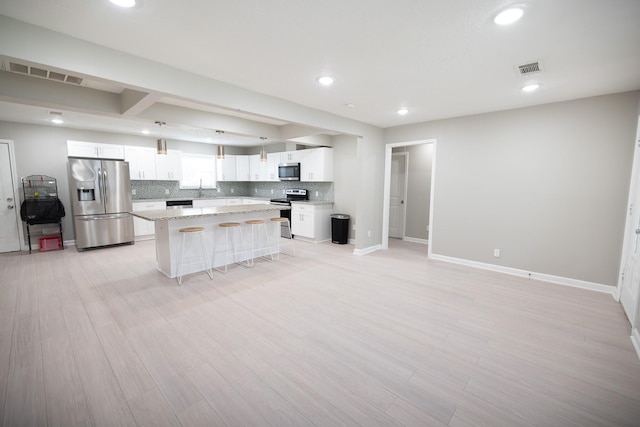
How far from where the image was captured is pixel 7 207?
5.20 metres

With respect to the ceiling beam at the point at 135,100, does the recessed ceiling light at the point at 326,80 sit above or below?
above

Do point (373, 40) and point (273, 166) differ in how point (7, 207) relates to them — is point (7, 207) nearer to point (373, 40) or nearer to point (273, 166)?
point (273, 166)

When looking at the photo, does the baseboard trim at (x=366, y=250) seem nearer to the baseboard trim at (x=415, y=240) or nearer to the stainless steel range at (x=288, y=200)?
the baseboard trim at (x=415, y=240)

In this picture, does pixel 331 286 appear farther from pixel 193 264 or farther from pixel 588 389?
pixel 588 389

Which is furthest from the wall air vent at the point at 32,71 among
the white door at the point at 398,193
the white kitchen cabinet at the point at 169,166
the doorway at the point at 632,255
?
the white door at the point at 398,193

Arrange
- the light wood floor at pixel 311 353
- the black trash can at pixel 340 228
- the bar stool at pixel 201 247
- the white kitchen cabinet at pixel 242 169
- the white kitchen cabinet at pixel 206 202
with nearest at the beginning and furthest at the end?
the light wood floor at pixel 311 353 < the bar stool at pixel 201 247 < the black trash can at pixel 340 228 < the white kitchen cabinet at pixel 206 202 < the white kitchen cabinet at pixel 242 169

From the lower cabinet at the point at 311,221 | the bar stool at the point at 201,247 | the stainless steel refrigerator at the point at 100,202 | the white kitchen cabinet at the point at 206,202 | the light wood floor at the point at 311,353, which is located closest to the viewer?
the light wood floor at the point at 311,353

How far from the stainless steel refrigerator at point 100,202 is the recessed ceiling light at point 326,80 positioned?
5.09 meters

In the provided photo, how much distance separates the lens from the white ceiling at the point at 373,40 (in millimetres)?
1766

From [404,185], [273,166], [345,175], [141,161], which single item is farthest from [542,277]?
[141,161]

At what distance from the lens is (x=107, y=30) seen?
6.79 ft

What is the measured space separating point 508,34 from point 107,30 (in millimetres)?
3069

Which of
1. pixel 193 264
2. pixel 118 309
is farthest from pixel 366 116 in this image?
pixel 118 309

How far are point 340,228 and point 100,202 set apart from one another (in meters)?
5.13
